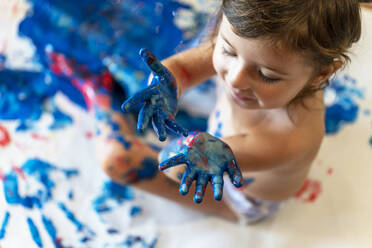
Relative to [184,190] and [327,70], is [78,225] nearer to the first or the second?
[184,190]

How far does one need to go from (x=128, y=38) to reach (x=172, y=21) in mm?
137

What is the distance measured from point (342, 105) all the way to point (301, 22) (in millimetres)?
587

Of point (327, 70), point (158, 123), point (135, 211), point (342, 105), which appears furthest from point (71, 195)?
point (342, 105)

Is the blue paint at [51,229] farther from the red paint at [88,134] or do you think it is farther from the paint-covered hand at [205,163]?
the paint-covered hand at [205,163]

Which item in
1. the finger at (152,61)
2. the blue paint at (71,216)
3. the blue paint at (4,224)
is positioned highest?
the finger at (152,61)

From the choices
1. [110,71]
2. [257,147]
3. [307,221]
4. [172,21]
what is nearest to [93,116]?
[110,71]

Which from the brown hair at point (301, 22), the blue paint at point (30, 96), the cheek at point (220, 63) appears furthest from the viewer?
the blue paint at point (30, 96)

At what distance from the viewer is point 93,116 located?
1.00 m

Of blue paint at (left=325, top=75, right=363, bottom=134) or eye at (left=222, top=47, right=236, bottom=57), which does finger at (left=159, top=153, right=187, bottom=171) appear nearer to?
eye at (left=222, top=47, right=236, bottom=57)

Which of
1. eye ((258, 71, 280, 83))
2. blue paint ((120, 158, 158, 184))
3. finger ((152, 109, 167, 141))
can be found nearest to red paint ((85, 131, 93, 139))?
blue paint ((120, 158, 158, 184))

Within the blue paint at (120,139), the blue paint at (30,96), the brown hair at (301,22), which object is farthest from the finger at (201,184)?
the blue paint at (30,96)

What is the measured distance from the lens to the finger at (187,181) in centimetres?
56

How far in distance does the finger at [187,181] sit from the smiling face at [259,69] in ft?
0.53

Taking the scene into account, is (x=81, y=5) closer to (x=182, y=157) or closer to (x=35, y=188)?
(x=35, y=188)
